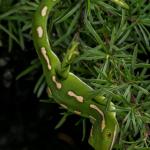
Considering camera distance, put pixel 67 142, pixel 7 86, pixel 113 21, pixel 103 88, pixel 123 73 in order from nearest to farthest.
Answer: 1. pixel 103 88
2. pixel 123 73
3. pixel 113 21
4. pixel 7 86
5. pixel 67 142

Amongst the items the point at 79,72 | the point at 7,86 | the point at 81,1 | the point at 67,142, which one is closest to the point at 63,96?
the point at 81,1

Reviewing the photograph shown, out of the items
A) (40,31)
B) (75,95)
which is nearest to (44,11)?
(40,31)

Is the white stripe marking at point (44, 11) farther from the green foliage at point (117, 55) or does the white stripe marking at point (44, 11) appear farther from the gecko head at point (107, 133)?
the gecko head at point (107, 133)

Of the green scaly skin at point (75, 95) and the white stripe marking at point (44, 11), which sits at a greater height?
the white stripe marking at point (44, 11)

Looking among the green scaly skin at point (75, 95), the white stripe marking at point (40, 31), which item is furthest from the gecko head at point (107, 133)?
the white stripe marking at point (40, 31)

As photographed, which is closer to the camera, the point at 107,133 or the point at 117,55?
the point at 107,133

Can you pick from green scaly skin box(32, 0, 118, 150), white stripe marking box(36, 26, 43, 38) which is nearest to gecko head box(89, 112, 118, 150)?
green scaly skin box(32, 0, 118, 150)

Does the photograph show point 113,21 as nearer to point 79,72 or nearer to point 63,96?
point 79,72

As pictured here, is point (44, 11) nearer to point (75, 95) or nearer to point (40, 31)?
point (40, 31)
